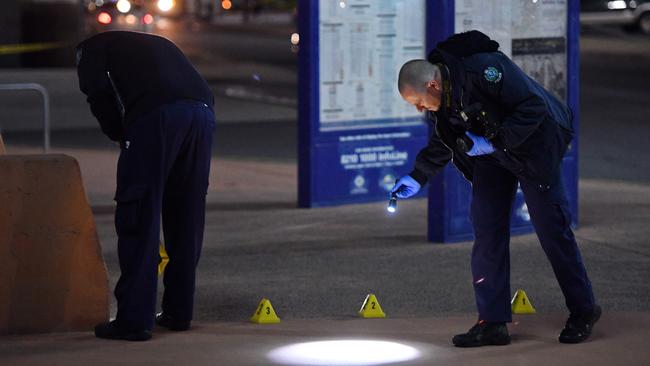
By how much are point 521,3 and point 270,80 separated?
15046 millimetres

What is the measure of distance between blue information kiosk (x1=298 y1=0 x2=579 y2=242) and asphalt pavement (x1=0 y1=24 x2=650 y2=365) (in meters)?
→ 0.30

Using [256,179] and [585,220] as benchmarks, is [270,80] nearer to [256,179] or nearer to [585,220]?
[256,179]

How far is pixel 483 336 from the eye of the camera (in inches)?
274

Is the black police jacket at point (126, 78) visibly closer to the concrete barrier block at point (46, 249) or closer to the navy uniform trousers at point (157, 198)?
the navy uniform trousers at point (157, 198)

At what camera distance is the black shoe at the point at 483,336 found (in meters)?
6.94

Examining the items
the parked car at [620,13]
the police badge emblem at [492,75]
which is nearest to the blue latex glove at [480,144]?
the police badge emblem at [492,75]

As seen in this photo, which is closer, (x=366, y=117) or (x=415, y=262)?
(x=415, y=262)

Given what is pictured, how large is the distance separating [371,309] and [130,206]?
1619mm

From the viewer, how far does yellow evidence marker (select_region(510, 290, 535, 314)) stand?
7859 millimetres

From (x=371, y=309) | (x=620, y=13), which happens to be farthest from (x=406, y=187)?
(x=620, y=13)

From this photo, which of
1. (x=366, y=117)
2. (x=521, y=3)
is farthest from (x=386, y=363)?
(x=366, y=117)

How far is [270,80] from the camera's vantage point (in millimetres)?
25375

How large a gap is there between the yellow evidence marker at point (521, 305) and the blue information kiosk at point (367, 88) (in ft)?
8.98

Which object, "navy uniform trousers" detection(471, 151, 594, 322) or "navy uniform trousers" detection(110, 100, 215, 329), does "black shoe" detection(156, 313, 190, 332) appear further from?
"navy uniform trousers" detection(471, 151, 594, 322)
